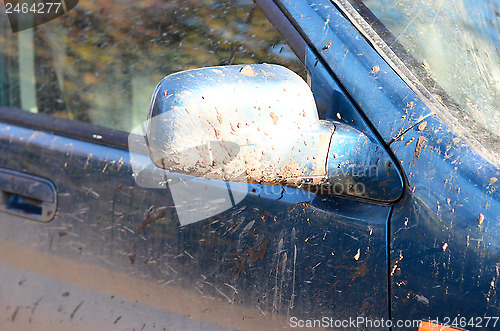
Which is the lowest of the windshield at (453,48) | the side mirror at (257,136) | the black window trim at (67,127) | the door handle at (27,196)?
the door handle at (27,196)

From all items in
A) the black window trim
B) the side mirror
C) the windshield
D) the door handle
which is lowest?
the door handle

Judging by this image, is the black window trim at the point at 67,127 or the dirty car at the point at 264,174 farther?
the black window trim at the point at 67,127

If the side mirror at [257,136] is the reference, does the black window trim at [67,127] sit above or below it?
below

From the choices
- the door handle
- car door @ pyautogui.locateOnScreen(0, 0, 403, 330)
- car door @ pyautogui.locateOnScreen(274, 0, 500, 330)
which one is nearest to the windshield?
car door @ pyautogui.locateOnScreen(274, 0, 500, 330)

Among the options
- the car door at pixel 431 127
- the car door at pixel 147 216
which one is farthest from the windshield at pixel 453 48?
the car door at pixel 147 216

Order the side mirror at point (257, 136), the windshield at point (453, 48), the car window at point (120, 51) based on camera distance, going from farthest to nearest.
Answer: the car window at point (120, 51) < the windshield at point (453, 48) < the side mirror at point (257, 136)

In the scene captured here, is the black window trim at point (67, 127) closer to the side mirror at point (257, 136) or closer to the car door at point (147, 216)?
the car door at point (147, 216)

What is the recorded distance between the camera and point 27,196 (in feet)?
5.47

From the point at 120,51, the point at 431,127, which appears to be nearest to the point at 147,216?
the point at 120,51

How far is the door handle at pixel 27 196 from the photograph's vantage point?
5.38 feet

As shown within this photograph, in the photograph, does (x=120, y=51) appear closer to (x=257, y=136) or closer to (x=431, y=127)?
(x=257, y=136)

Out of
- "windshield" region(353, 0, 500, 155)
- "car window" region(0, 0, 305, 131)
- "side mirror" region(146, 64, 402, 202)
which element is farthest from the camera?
"car window" region(0, 0, 305, 131)

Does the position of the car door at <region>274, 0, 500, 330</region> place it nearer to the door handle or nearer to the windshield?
the windshield

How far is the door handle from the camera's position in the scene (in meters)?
1.64
